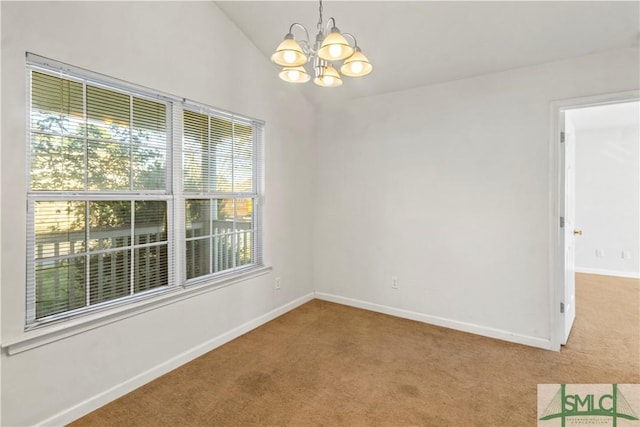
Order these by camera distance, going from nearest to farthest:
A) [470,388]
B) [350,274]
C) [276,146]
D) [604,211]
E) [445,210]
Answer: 1. [470,388]
2. [445,210]
3. [276,146]
4. [350,274]
5. [604,211]

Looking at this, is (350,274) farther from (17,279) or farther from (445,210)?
(17,279)

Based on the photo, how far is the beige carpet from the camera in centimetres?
194

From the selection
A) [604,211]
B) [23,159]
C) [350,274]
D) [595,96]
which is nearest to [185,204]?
[23,159]

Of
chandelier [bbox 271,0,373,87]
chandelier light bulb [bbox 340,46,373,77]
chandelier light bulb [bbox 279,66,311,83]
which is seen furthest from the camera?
chandelier light bulb [bbox 279,66,311,83]

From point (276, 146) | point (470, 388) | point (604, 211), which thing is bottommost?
point (470, 388)

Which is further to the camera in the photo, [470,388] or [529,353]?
[529,353]

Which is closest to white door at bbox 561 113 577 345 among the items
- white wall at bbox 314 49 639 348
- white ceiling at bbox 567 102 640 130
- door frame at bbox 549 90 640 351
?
door frame at bbox 549 90 640 351

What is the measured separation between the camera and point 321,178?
403 cm

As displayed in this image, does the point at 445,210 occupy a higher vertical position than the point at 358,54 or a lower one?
lower

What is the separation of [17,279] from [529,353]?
11.6 feet

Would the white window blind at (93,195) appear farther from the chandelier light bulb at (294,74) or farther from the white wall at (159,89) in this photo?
the chandelier light bulb at (294,74)

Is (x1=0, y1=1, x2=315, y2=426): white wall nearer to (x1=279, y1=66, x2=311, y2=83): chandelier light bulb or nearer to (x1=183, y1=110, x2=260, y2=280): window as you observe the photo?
(x1=183, y1=110, x2=260, y2=280): window

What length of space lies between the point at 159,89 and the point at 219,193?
3.11 ft

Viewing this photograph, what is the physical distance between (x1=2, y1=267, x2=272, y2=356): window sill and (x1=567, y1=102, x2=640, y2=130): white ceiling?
4417mm
